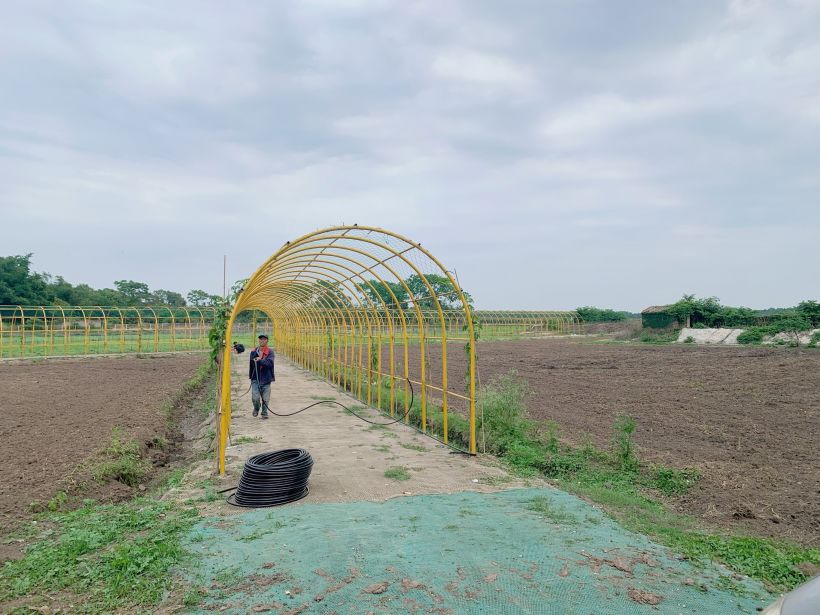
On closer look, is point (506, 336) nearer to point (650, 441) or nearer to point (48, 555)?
point (650, 441)

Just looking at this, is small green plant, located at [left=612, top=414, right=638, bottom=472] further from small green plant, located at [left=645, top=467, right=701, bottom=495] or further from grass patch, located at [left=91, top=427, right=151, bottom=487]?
grass patch, located at [left=91, top=427, right=151, bottom=487]

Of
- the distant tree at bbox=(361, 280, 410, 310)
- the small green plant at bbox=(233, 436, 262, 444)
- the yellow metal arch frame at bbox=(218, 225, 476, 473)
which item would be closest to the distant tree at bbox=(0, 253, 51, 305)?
the yellow metal arch frame at bbox=(218, 225, 476, 473)

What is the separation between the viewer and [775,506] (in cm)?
607

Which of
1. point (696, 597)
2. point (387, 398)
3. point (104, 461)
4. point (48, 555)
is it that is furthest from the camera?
point (387, 398)

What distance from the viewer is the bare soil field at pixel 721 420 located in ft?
20.2

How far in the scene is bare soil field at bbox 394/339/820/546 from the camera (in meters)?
6.17

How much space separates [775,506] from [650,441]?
10.7 ft

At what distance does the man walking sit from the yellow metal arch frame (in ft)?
3.37

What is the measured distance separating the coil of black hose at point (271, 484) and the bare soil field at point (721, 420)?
170 inches

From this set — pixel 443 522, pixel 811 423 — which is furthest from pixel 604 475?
pixel 811 423

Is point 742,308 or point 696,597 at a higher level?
point 742,308

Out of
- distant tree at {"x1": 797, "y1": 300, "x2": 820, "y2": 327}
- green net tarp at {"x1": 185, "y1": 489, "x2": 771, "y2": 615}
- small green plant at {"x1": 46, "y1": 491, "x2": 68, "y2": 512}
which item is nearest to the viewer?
green net tarp at {"x1": 185, "y1": 489, "x2": 771, "y2": 615}

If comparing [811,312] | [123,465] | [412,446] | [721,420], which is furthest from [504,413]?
[811,312]

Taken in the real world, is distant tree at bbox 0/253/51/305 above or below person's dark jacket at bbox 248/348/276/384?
above
